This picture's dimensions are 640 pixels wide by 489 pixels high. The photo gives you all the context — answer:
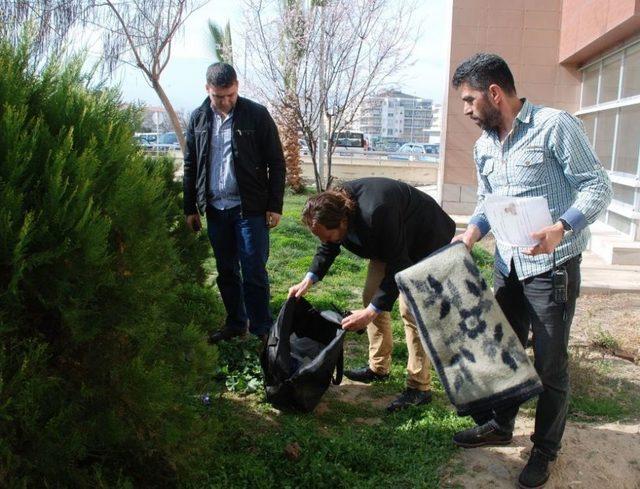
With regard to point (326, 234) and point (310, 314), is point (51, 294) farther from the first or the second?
point (310, 314)

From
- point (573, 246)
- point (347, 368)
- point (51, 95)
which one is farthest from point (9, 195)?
point (347, 368)

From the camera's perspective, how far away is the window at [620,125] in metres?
7.92

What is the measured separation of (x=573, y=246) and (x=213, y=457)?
180 centimetres

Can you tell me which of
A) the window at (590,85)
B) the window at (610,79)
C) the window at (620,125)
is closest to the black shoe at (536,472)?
the window at (620,125)

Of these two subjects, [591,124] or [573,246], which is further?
[591,124]

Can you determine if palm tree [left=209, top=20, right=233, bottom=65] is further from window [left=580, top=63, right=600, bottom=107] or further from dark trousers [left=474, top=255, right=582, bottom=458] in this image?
dark trousers [left=474, top=255, right=582, bottom=458]

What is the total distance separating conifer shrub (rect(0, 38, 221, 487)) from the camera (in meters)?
1.80

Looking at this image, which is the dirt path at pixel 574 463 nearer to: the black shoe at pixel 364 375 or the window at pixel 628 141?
the black shoe at pixel 364 375

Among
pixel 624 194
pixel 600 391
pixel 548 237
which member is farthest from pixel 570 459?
pixel 624 194

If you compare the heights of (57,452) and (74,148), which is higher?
(74,148)

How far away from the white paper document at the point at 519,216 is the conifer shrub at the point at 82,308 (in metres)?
1.30

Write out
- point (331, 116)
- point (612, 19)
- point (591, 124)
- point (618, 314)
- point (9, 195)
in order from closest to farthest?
Answer: point (9, 195)
point (618, 314)
point (612, 19)
point (591, 124)
point (331, 116)

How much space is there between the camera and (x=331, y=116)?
48.1 feet

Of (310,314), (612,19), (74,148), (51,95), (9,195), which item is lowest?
(310,314)
